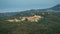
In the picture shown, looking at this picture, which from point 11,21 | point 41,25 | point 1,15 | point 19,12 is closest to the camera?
point 41,25

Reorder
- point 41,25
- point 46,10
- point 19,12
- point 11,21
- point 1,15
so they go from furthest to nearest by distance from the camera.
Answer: point 46,10 → point 19,12 → point 1,15 → point 11,21 → point 41,25

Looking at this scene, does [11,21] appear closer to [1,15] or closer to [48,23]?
[1,15]

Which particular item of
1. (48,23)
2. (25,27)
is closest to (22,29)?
(25,27)

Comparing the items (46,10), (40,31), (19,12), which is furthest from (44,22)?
(46,10)

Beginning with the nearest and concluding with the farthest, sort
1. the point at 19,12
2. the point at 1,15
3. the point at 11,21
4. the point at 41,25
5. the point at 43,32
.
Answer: the point at 43,32
the point at 41,25
the point at 11,21
the point at 1,15
the point at 19,12

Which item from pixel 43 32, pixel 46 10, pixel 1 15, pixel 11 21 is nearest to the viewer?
pixel 43 32

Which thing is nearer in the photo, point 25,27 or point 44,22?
point 25,27

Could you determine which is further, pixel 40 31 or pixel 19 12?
pixel 19 12

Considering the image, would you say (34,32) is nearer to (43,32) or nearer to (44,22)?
(43,32)
